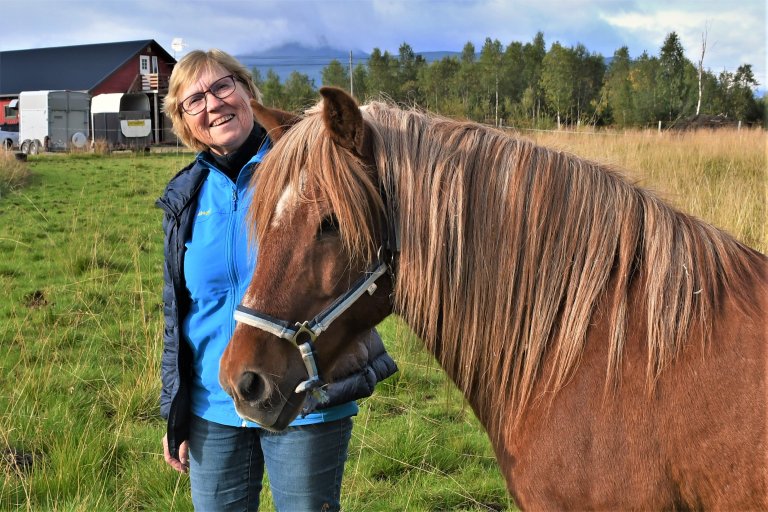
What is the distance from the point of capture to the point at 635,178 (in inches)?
78.4

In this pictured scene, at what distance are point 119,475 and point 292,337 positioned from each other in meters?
2.45

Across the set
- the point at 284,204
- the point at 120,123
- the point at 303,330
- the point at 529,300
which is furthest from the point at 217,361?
the point at 120,123

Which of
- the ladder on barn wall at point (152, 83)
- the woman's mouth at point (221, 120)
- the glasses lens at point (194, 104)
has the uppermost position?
the ladder on barn wall at point (152, 83)

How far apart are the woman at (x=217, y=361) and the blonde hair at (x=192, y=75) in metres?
0.09

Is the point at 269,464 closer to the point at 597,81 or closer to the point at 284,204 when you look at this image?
the point at 284,204

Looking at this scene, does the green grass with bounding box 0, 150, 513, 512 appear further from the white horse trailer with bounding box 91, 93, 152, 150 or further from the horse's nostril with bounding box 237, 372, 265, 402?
the white horse trailer with bounding box 91, 93, 152, 150

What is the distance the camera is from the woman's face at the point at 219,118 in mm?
2414

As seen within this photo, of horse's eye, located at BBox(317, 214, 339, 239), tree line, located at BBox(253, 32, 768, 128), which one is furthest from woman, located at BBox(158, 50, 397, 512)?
tree line, located at BBox(253, 32, 768, 128)

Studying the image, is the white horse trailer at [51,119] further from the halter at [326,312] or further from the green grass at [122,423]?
the halter at [326,312]

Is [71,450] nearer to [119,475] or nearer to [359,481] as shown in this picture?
[119,475]

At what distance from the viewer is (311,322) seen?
5.73ft

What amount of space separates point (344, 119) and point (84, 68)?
50533mm

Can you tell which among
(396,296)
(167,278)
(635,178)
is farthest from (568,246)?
(167,278)

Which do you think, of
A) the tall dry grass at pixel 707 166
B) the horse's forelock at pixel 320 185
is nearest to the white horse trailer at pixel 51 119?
the tall dry grass at pixel 707 166
